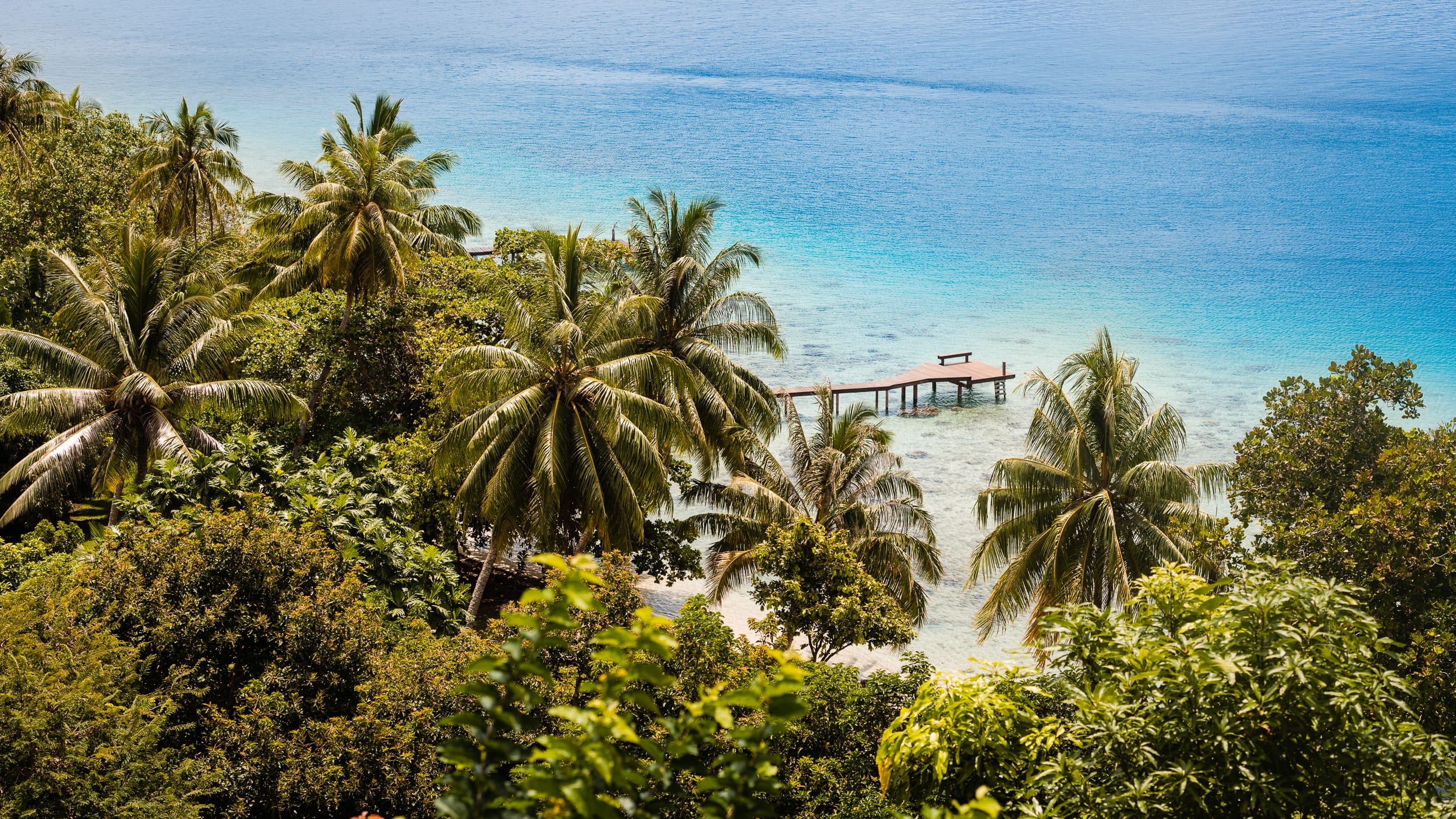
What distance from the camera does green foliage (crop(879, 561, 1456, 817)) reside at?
26.8 ft

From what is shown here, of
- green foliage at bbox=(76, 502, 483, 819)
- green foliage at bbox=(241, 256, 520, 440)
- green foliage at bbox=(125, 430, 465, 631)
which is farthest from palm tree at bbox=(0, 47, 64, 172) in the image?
green foliage at bbox=(76, 502, 483, 819)

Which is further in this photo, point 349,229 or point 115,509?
point 349,229

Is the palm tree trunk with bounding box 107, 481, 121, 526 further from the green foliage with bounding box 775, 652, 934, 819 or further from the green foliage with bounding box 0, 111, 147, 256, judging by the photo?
the green foliage with bounding box 775, 652, 934, 819

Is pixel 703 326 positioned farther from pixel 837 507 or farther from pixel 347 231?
pixel 347 231

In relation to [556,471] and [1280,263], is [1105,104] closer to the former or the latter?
[1280,263]

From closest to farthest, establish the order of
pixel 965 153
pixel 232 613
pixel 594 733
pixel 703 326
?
1. pixel 594 733
2. pixel 232 613
3. pixel 703 326
4. pixel 965 153

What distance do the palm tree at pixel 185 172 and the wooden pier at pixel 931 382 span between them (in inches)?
844

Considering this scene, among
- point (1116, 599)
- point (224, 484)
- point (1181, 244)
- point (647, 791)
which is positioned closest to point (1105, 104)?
point (1181, 244)

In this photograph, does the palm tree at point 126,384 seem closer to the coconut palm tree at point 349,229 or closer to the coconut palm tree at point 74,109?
the coconut palm tree at point 349,229

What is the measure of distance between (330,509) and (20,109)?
30.7 meters

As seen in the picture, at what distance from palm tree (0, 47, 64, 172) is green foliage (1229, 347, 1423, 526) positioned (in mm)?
38344

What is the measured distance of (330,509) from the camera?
1719 centimetres

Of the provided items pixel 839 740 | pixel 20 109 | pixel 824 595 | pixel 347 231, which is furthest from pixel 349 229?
pixel 20 109

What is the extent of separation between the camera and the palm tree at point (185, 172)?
111ft
